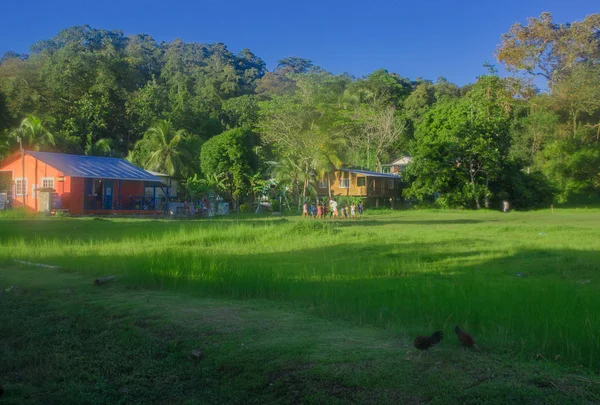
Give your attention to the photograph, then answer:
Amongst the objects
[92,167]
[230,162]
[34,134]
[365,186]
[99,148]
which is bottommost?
[365,186]

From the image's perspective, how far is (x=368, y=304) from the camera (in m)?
7.73

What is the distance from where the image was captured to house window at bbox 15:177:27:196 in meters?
34.2

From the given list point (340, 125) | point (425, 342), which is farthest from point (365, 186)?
point (425, 342)

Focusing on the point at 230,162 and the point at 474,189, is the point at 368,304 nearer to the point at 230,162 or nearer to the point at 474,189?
the point at 230,162

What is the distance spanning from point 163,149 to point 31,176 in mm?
15584

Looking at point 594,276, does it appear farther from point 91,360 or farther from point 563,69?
point 563,69

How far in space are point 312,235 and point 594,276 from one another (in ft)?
33.5

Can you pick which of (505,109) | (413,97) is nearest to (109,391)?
(505,109)

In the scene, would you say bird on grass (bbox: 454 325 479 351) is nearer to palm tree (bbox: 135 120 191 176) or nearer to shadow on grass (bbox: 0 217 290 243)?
shadow on grass (bbox: 0 217 290 243)

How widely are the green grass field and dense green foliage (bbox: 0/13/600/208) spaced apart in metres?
30.7

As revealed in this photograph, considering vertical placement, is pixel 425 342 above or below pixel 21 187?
below

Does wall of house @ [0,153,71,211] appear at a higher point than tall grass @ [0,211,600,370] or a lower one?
higher

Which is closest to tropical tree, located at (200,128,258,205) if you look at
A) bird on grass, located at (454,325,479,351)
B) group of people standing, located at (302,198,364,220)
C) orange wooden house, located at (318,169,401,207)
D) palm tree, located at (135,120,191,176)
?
palm tree, located at (135,120,191,176)

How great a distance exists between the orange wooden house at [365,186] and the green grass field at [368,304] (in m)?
33.8
